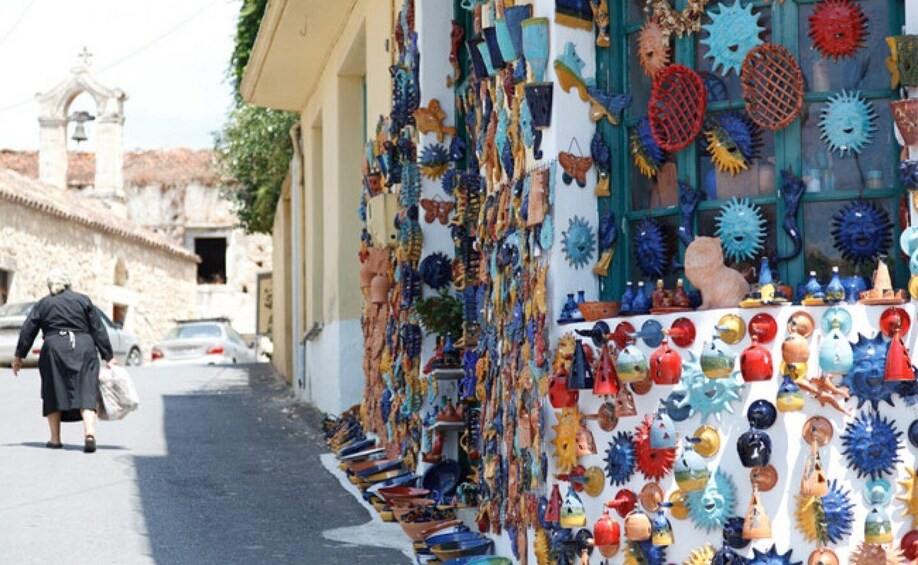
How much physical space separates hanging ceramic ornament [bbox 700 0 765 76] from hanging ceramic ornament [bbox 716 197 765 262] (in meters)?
0.53

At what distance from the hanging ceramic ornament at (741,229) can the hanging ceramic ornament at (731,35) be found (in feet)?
1.73

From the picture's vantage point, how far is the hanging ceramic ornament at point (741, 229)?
5586 mm

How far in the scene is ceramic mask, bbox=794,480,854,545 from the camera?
5.05 meters

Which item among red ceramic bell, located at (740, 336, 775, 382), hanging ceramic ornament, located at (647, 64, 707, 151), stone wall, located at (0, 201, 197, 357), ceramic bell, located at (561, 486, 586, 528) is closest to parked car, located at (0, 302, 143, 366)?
stone wall, located at (0, 201, 197, 357)

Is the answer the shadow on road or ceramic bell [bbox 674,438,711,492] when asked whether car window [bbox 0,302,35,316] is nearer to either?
the shadow on road

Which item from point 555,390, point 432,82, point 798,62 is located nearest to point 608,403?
point 555,390

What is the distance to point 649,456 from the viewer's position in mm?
5492

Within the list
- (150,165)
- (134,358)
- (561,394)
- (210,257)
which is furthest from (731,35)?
(150,165)

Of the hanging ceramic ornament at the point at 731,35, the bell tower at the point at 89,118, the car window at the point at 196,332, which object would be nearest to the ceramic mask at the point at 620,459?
the hanging ceramic ornament at the point at 731,35

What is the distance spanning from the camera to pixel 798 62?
5520 millimetres

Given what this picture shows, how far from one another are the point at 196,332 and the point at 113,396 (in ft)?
63.9

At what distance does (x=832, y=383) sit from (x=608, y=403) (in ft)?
3.20

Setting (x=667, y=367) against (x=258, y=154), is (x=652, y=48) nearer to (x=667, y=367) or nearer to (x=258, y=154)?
(x=667, y=367)

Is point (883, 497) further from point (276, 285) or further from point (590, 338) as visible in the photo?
point (276, 285)
